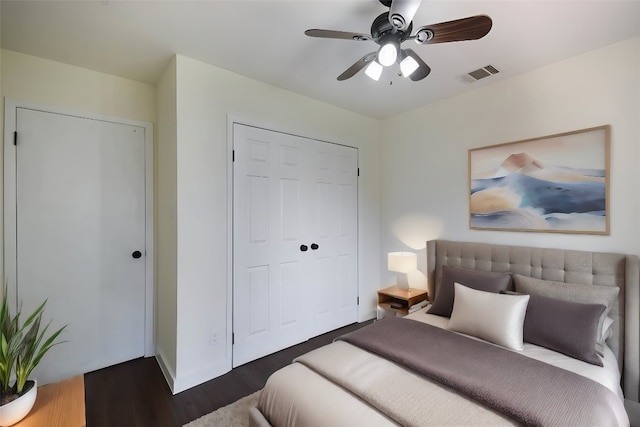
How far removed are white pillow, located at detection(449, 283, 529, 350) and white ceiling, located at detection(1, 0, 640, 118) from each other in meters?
1.80

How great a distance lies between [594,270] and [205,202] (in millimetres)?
2951

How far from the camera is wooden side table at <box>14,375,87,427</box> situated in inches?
50.2

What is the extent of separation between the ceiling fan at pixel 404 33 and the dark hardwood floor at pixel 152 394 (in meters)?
2.47

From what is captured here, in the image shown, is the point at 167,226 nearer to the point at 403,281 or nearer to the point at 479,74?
the point at 403,281

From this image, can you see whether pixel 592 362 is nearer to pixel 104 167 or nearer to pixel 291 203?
pixel 291 203

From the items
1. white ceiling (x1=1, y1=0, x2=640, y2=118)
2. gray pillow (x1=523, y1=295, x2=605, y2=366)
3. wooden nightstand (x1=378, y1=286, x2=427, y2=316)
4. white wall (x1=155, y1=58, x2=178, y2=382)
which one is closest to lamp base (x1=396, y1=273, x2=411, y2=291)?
wooden nightstand (x1=378, y1=286, x2=427, y2=316)

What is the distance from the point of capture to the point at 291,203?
2836 millimetres

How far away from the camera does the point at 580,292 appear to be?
6.26ft

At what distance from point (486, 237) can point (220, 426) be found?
8.61 ft

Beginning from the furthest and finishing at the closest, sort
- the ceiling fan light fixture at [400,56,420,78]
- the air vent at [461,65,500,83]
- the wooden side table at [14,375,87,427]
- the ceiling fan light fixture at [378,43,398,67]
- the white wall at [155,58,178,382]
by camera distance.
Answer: the air vent at [461,65,500,83] < the white wall at [155,58,178,382] < the ceiling fan light fixture at [400,56,420,78] < the ceiling fan light fixture at [378,43,398,67] < the wooden side table at [14,375,87,427]

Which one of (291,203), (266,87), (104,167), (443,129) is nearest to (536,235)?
(443,129)

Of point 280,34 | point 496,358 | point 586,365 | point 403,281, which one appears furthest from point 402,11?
point 403,281

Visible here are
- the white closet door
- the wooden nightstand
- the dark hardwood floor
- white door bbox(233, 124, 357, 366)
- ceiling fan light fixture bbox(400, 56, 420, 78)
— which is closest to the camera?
ceiling fan light fixture bbox(400, 56, 420, 78)

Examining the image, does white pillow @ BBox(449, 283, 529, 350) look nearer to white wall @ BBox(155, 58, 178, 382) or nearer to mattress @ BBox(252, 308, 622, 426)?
mattress @ BBox(252, 308, 622, 426)
